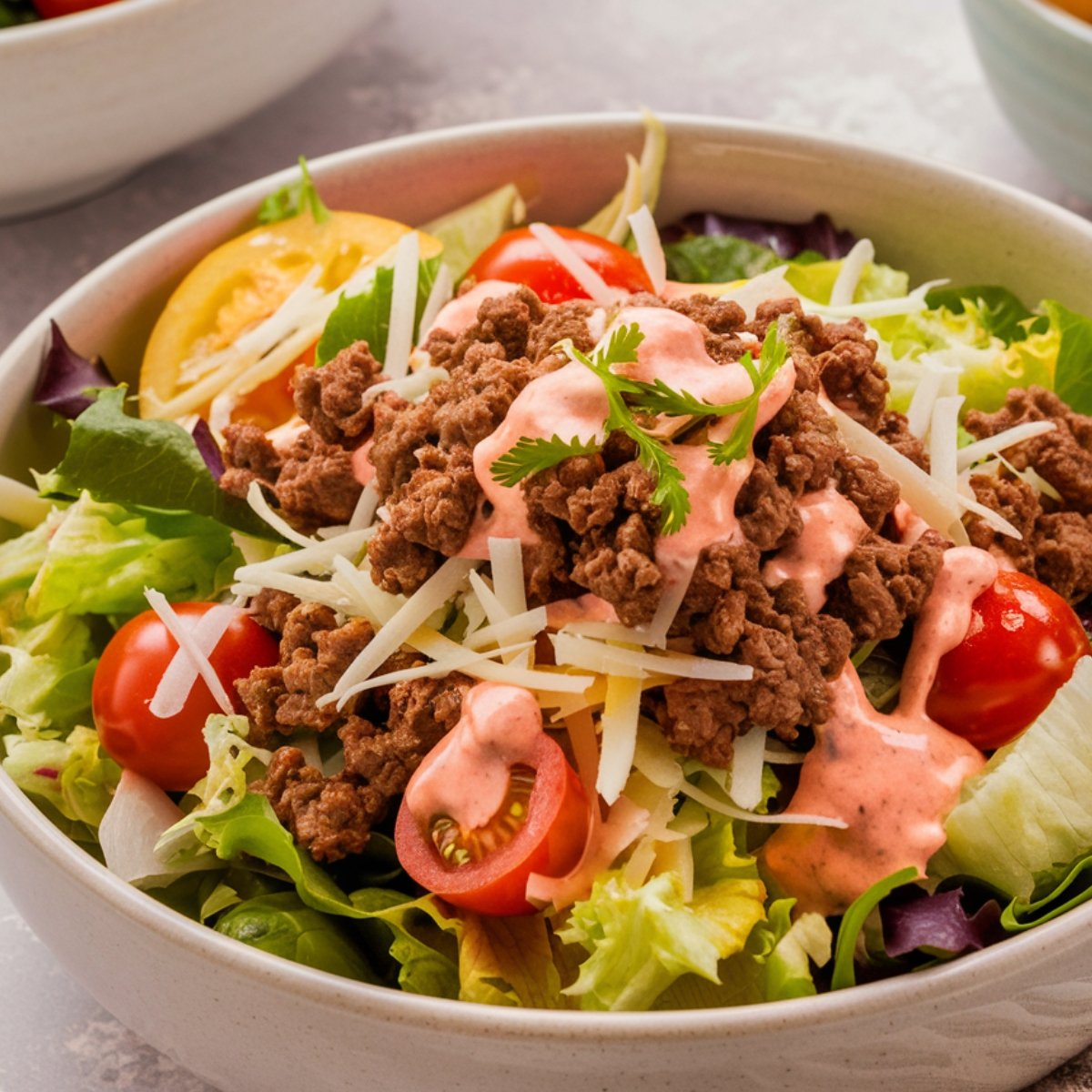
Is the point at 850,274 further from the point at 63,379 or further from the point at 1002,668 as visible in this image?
the point at 63,379

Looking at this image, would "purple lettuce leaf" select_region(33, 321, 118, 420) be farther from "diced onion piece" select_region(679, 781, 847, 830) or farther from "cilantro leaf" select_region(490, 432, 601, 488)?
"diced onion piece" select_region(679, 781, 847, 830)

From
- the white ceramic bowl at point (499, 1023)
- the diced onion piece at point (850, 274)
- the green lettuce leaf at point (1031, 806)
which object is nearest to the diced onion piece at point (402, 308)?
the diced onion piece at point (850, 274)

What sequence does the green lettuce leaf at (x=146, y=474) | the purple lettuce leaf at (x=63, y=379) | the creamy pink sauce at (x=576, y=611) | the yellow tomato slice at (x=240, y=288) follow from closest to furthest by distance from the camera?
the creamy pink sauce at (x=576, y=611) < the green lettuce leaf at (x=146, y=474) < the purple lettuce leaf at (x=63, y=379) < the yellow tomato slice at (x=240, y=288)

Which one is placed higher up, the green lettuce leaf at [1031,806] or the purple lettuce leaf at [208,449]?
the purple lettuce leaf at [208,449]

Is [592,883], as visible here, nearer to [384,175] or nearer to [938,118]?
[384,175]

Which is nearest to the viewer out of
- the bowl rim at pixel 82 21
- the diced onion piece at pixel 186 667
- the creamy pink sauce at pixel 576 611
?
the creamy pink sauce at pixel 576 611

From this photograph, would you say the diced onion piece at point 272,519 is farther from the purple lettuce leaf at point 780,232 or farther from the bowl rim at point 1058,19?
the bowl rim at point 1058,19

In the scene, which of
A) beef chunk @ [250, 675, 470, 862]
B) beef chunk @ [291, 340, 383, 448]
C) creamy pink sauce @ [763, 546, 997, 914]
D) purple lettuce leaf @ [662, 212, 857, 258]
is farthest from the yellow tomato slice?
creamy pink sauce @ [763, 546, 997, 914]
